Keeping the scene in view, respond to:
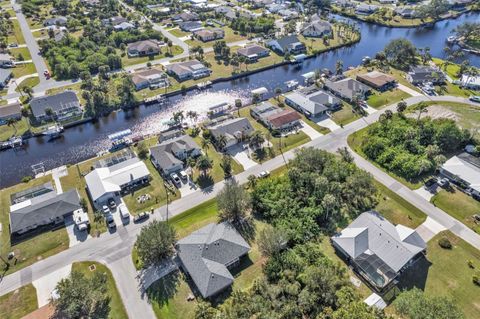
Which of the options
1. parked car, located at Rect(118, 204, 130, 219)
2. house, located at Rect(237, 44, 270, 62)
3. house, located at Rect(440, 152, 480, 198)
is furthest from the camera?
house, located at Rect(237, 44, 270, 62)

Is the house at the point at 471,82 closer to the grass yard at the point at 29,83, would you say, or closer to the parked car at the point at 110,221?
the parked car at the point at 110,221

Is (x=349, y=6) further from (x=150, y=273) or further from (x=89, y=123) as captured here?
(x=150, y=273)

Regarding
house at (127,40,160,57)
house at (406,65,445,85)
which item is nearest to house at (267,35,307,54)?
house at (406,65,445,85)

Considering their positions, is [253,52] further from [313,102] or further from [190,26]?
[313,102]

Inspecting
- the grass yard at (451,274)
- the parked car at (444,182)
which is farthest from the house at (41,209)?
the parked car at (444,182)

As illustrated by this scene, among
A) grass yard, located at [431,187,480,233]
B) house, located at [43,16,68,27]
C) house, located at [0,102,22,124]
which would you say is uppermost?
house, located at [43,16,68,27]

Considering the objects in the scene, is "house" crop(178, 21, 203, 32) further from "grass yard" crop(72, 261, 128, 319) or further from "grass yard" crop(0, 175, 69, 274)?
"grass yard" crop(72, 261, 128, 319)
